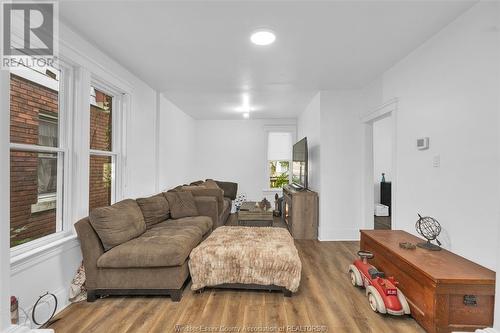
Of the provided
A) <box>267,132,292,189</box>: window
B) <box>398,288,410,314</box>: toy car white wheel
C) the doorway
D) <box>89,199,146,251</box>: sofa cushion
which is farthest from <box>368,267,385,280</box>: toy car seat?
the doorway

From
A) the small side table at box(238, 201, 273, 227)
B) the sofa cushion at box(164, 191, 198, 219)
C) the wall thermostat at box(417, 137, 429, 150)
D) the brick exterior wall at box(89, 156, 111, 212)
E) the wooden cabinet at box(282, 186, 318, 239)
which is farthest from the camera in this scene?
the small side table at box(238, 201, 273, 227)

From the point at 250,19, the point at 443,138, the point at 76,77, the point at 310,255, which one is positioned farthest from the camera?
the point at 310,255

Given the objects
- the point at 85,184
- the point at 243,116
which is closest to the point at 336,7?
the point at 85,184

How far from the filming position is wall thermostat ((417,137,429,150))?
262 cm

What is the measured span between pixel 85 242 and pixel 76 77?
5.26 ft

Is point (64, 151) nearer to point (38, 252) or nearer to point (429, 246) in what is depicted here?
point (38, 252)

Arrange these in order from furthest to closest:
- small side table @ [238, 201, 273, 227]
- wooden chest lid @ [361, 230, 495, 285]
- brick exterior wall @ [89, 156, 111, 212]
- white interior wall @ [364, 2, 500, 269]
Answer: small side table @ [238, 201, 273, 227] < brick exterior wall @ [89, 156, 111, 212] < white interior wall @ [364, 2, 500, 269] < wooden chest lid @ [361, 230, 495, 285]

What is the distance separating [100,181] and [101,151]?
1.20ft

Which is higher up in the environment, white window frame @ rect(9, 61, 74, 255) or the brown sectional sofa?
white window frame @ rect(9, 61, 74, 255)

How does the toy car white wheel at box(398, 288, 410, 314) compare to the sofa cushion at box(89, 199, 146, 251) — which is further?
the sofa cushion at box(89, 199, 146, 251)

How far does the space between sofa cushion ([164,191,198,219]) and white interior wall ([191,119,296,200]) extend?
2.94 metres

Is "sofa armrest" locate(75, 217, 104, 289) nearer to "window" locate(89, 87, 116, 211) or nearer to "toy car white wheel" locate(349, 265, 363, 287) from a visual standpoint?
"window" locate(89, 87, 116, 211)

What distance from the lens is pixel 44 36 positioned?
214 cm

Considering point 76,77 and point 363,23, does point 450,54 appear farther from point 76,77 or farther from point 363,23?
point 76,77
